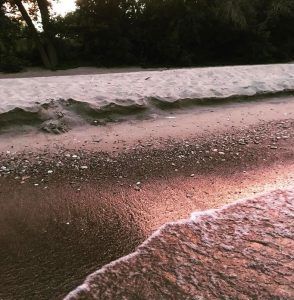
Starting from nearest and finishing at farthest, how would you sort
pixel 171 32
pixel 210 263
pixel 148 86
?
pixel 210 263 → pixel 148 86 → pixel 171 32

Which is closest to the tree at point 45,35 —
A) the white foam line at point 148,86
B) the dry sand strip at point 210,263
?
the white foam line at point 148,86

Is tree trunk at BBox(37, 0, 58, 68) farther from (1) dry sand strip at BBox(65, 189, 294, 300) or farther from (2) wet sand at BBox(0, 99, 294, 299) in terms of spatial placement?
(1) dry sand strip at BBox(65, 189, 294, 300)

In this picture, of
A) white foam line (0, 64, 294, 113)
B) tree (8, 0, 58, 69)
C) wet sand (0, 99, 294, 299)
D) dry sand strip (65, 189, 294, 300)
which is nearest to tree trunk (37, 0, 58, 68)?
tree (8, 0, 58, 69)

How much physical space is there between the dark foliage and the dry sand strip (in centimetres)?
886

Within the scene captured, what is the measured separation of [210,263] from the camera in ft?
9.04

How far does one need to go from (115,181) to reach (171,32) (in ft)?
26.6

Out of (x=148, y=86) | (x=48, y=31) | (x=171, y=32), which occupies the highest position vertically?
(x=48, y=31)

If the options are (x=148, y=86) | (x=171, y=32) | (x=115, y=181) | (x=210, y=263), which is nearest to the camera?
(x=210, y=263)

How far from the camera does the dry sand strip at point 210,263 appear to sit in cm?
252

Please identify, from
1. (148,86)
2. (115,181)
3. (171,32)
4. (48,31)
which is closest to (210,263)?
(115,181)

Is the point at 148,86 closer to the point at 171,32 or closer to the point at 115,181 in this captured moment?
the point at 115,181

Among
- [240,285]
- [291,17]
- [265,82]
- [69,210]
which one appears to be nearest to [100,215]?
[69,210]

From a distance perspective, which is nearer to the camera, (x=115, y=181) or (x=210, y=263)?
(x=210, y=263)

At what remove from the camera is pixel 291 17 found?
1165cm
